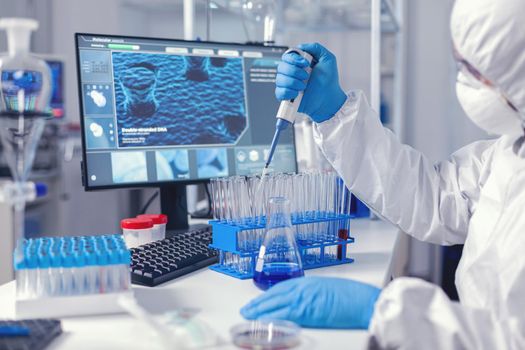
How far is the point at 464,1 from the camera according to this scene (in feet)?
3.62

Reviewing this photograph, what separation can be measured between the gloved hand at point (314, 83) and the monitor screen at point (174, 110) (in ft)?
0.85

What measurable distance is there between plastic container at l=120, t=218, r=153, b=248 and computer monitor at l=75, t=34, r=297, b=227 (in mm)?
108

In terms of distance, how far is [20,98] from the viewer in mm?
910

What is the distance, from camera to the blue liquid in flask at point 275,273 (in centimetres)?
108

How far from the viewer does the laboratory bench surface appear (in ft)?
2.78

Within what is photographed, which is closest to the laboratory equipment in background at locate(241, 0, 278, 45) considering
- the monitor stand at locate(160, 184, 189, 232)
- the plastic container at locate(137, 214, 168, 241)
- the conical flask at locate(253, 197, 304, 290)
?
the monitor stand at locate(160, 184, 189, 232)

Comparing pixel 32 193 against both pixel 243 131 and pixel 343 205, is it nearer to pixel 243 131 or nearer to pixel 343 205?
pixel 343 205

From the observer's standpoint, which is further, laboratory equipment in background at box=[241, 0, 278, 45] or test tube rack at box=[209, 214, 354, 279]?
laboratory equipment in background at box=[241, 0, 278, 45]

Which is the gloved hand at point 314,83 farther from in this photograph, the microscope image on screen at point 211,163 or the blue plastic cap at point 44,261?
the blue plastic cap at point 44,261

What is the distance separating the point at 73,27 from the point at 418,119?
102 inches

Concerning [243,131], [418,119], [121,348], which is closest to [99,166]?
[243,131]

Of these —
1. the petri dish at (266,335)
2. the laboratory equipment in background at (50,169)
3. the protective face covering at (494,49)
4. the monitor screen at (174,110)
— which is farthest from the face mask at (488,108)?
the laboratory equipment in background at (50,169)

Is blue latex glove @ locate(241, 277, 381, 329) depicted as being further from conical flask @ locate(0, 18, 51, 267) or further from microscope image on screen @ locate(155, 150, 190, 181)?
microscope image on screen @ locate(155, 150, 190, 181)

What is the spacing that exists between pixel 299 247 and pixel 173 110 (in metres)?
0.52
